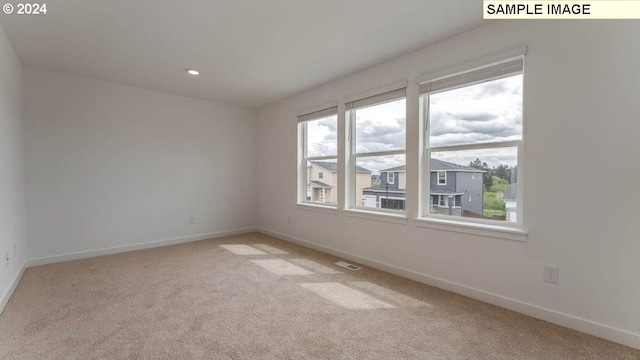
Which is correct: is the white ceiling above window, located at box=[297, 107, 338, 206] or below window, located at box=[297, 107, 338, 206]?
above

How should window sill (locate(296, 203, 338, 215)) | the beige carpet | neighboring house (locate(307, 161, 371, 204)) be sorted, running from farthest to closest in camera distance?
window sill (locate(296, 203, 338, 215)), neighboring house (locate(307, 161, 371, 204)), the beige carpet

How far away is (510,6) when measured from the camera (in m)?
2.17

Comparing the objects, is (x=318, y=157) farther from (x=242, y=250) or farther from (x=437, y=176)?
(x=437, y=176)

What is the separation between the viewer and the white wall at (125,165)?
3439mm

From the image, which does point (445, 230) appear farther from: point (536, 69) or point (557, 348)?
point (536, 69)

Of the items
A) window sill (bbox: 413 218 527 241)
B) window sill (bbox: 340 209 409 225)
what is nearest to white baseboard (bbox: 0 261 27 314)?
window sill (bbox: 340 209 409 225)

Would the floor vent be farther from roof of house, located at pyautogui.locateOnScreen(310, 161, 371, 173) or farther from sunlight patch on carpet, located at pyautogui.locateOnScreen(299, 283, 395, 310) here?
roof of house, located at pyautogui.locateOnScreen(310, 161, 371, 173)

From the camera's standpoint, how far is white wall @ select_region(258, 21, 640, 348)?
6.06 ft

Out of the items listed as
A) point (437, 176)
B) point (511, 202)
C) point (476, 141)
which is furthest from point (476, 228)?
point (476, 141)

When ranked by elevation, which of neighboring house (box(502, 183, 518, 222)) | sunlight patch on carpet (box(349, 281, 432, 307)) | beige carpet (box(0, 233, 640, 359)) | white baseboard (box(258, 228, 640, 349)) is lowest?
beige carpet (box(0, 233, 640, 359))

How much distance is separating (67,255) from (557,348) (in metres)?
5.10

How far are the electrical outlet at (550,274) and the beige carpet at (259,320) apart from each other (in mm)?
322

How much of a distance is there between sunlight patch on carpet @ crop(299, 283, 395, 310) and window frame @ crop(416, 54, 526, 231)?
944mm

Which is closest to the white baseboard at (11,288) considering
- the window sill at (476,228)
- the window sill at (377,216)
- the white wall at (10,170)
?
the white wall at (10,170)
